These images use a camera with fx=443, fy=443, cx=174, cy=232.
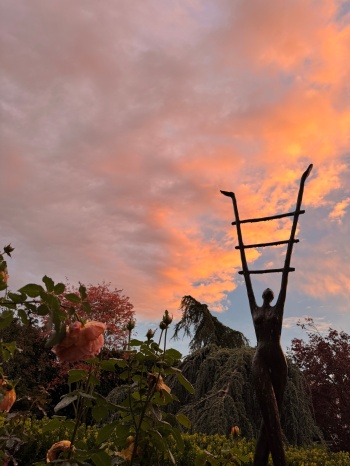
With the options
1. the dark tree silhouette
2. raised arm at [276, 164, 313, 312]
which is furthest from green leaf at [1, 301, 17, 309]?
the dark tree silhouette

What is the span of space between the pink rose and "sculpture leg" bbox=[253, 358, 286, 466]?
6.97 ft

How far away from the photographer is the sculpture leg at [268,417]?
3.17m

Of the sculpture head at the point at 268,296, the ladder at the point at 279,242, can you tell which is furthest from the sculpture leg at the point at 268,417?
the ladder at the point at 279,242

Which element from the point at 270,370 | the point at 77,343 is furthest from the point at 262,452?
the point at 77,343

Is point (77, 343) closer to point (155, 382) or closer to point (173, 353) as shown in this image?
point (155, 382)

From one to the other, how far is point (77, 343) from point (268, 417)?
227cm

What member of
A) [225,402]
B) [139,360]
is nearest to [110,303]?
[225,402]

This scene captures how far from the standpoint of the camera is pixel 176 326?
910cm

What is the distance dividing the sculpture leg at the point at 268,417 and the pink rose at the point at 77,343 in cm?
212

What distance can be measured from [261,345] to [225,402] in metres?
3.26

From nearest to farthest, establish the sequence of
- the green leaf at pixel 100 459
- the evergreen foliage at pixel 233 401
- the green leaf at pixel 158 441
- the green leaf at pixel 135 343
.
Answer: 1. the green leaf at pixel 100 459
2. the green leaf at pixel 158 441
3. the green leaf at pixel 135 343
4. the evergreen foliage at pixel 233 401

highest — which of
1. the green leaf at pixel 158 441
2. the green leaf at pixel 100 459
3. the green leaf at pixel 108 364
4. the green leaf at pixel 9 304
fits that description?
the green leaf at pixel 9 304

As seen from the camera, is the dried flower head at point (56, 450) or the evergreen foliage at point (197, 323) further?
the evergreen foliage at point (197, 323)

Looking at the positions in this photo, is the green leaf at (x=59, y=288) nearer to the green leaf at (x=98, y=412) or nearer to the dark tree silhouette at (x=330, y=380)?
the green leaf at (x=98, y=412)
